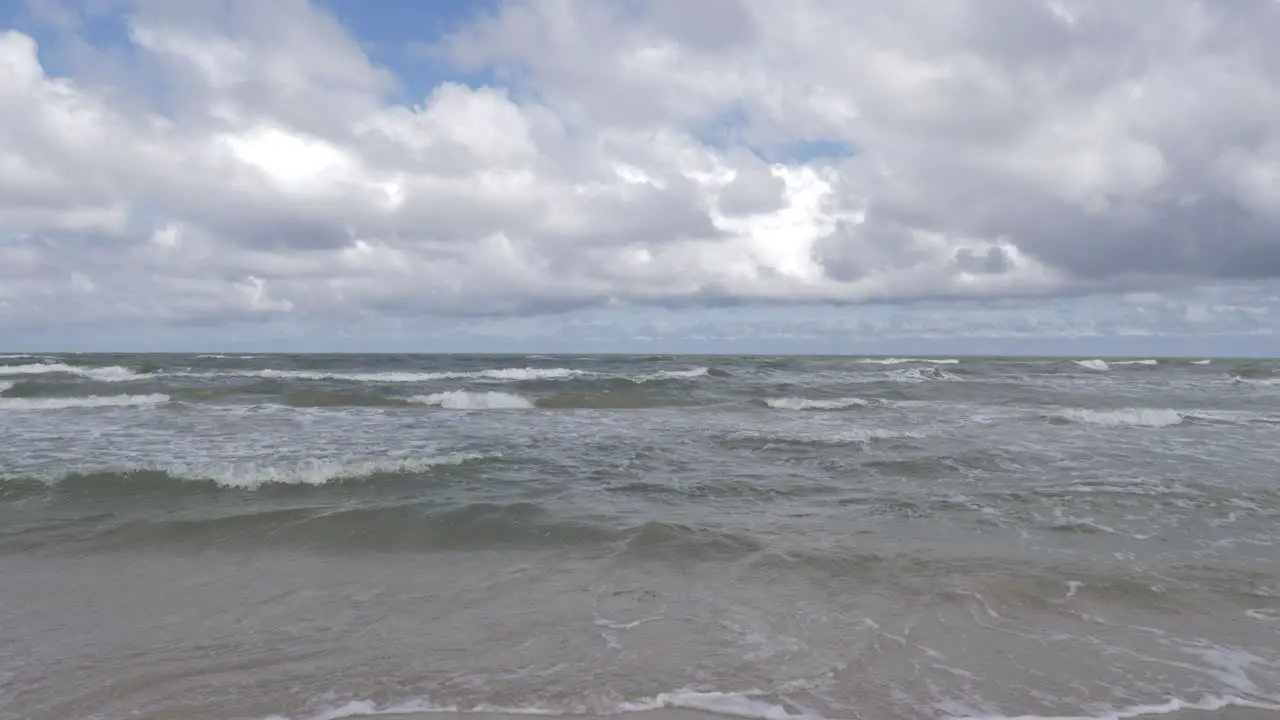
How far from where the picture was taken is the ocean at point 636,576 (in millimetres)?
4676

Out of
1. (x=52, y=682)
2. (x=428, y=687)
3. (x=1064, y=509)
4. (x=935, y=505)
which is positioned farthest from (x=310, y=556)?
(x=1064, y=509)

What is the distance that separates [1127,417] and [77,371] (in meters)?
44.9

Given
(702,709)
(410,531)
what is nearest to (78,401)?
(410,531)

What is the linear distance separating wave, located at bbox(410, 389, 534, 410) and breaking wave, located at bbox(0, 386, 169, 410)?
8.04 meters

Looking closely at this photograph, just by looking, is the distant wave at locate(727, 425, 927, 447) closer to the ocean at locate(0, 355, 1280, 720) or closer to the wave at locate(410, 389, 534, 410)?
the ocean at locate(0, 355, 1280, 720)

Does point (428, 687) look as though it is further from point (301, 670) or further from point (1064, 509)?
point (1064, 509)

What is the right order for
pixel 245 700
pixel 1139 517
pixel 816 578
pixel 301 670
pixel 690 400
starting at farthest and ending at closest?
pixel 690 400 → pixel 1139 517 → pixel 816 578 → pixel 301 670 → pixel 245 700

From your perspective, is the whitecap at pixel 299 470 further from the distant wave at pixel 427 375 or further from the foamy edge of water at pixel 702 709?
the distant wave at pixel 427 375

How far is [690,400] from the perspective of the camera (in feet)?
85.1

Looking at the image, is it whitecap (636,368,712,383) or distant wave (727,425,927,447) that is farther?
whitecap (636,368,712,383)

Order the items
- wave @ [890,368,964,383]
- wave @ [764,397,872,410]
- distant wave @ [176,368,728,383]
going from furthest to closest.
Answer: wave @ [890,368,964,383] < distant wave @ [176,368,728,383] < wave @ [764,397,872,410]

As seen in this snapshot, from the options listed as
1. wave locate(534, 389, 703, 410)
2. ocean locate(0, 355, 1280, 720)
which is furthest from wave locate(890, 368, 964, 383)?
ocean locate(0, 355, 1280, 720)

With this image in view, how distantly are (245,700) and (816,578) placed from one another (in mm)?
4541

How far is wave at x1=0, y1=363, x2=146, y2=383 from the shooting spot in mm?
35425
